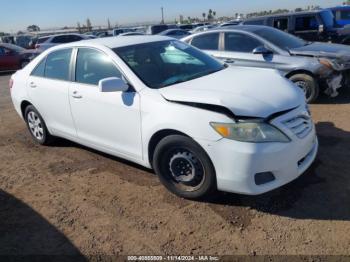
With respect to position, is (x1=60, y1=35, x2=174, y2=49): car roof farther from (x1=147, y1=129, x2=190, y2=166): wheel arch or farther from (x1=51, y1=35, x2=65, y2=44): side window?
(x1=51, y1=35, x2=65, y2=44): side window

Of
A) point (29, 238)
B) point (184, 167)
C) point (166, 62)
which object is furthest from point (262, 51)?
point (29, 238)

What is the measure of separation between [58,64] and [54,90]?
386mm

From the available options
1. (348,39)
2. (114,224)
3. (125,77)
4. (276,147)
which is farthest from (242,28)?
(348,39)

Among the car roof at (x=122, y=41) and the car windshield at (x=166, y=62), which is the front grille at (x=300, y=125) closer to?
the car windshield at (x=166, y=62)

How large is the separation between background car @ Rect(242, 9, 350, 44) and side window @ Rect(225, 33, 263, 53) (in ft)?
16.3

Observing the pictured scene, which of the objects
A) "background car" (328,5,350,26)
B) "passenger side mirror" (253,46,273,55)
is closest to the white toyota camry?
"passenger side mirror" (253,46,273,55)

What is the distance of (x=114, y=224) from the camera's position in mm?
3453

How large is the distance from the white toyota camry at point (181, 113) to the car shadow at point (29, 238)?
1158mm

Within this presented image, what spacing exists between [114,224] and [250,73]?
7.59ft

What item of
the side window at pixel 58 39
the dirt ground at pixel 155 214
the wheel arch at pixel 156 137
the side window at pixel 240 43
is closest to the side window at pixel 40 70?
the dirt ground at pixel 155 214

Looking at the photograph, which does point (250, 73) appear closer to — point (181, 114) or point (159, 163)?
point (181, 114)

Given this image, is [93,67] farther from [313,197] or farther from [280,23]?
[280,23]

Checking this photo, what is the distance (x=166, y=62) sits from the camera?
4383 mm

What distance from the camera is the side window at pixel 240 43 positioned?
7.36 metres
